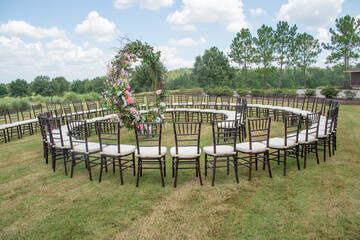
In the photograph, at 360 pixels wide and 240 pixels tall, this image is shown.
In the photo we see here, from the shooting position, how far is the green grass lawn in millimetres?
2746

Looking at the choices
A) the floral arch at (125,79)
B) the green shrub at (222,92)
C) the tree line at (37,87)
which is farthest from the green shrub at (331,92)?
the tree line at (37,87)

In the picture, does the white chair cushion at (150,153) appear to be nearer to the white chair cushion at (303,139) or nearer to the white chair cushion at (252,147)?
the white chair cushion at (252,147)

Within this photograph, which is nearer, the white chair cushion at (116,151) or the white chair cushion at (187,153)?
the white chair cushion at (187,153)

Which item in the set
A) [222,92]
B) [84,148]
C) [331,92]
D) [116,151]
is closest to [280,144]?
[116,151]

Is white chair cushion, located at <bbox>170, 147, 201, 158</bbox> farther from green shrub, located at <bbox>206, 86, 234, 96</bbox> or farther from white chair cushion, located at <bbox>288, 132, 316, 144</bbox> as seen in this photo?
green shrub, located at <bbox>206, 86, 234, 96</bbox>

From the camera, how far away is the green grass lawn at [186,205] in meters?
2.75

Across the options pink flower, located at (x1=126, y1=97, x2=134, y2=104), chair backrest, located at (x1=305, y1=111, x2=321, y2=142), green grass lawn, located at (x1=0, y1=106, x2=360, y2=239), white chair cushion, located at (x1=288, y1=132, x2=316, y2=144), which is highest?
pink flower, located at (x1=126, y1=97, x2=134, y2=104)

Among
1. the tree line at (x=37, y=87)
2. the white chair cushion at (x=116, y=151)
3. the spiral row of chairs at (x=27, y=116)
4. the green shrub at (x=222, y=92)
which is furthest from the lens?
the tree line at (x=37, y=87)

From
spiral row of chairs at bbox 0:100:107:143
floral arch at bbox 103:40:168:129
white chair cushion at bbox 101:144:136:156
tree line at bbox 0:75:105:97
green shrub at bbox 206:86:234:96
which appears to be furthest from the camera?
tree line at bbox 0:75:105:97

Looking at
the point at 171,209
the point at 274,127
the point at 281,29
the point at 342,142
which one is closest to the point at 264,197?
the point at 171,209

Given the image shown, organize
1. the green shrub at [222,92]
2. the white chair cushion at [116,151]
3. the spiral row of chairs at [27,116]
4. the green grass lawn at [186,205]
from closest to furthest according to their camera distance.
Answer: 1. the green grass lawn at [186,205]
2. the white chair cushion at [116,151]
3. the spiral row of chairs at [27,116]
4. the green shrub at [222,92]

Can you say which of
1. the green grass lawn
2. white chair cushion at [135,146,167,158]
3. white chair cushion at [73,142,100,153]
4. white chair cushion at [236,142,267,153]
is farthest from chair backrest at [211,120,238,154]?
white chair cushion at [73,142,100,153]

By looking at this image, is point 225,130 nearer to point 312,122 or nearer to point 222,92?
point 312,122

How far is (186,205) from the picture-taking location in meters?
3.29
